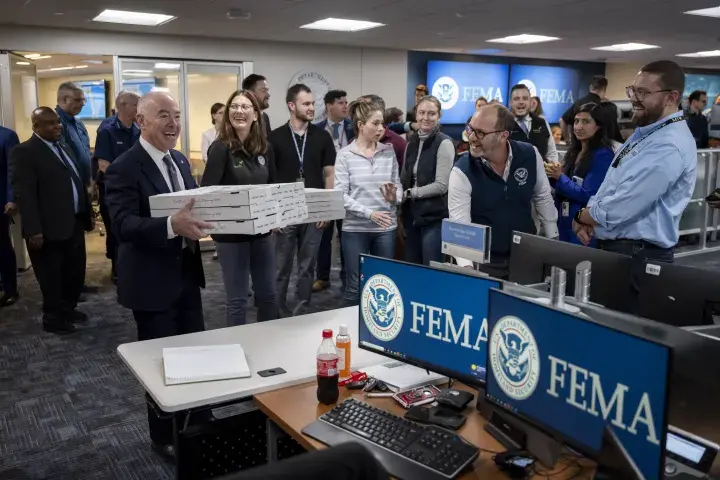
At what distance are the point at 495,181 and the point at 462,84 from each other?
28.8 ft

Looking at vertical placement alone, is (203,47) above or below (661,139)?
above

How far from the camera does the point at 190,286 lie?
2688 mm

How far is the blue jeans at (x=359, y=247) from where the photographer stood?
4.04m

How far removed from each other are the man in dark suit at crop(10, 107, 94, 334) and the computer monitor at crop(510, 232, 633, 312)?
3.42 m

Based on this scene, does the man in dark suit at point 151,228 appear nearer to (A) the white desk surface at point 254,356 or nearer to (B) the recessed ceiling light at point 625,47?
(A) the white desk surface at point 254,356

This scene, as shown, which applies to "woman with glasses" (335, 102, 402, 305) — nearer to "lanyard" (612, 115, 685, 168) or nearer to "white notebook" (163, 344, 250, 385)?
"lanyard" (612, 115, 685, 168)

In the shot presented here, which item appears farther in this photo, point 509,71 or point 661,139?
point 509,71

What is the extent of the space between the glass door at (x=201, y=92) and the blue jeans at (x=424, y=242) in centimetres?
460

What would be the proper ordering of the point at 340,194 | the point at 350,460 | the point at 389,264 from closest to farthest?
1. the point at 350,460
2. the point at 389,264
3. the point at 340,194

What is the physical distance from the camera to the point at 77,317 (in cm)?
473

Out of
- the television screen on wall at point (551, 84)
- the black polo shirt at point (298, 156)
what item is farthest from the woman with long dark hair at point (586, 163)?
the television screen on wall at point (551, 84)

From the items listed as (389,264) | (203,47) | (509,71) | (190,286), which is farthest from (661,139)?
(509,71)

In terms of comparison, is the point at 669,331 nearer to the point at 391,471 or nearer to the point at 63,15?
the point at 391,471

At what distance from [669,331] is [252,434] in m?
1.35
